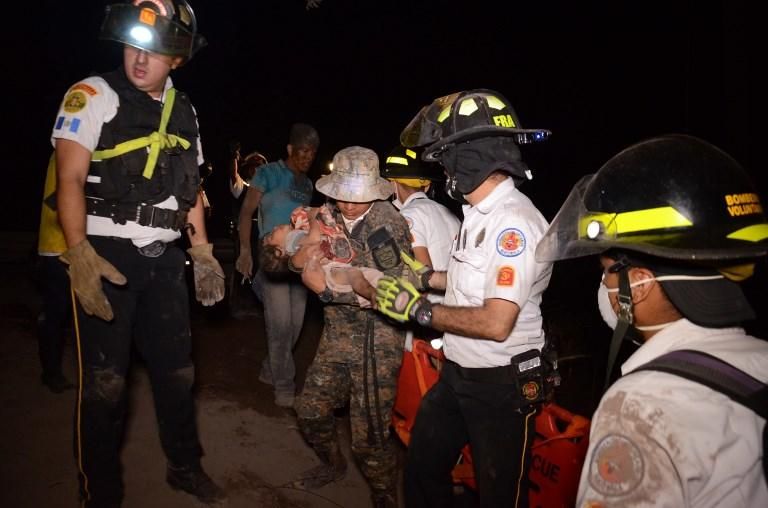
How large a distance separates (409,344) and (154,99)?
232 centimetres

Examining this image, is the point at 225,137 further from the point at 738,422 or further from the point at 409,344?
the point at 738,422

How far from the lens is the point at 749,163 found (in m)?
7.71

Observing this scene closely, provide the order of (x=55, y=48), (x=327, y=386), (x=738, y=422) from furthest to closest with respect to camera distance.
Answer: (x=55, y=48) → (x=327, y=386) → (x=738, y=422)

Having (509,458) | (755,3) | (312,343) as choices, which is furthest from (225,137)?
(509,458)

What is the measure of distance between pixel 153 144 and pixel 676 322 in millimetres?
2678

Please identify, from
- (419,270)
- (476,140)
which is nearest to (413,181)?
(419,270)

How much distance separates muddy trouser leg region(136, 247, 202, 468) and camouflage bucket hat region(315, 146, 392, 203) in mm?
1010

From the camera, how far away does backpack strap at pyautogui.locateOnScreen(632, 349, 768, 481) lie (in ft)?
4.03

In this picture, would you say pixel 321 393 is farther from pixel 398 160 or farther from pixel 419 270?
pixel 398 160

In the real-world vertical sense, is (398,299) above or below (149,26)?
below

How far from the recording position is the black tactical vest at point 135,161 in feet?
9.34

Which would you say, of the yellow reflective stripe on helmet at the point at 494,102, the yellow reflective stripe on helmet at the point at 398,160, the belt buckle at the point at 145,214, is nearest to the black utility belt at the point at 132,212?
the belt buckle at the point at 145,214

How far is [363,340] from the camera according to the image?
331 cm

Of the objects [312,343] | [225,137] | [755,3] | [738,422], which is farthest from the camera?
[225,137]
